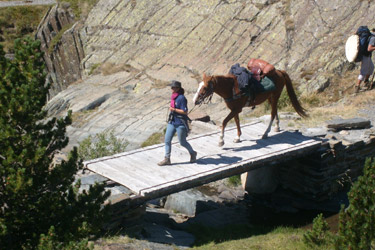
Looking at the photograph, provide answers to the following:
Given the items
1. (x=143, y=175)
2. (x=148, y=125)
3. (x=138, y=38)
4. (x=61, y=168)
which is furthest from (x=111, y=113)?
(x=61, y=168)

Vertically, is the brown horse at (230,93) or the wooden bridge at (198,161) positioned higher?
the brown horse at (230,93)

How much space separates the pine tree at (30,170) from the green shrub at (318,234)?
4135 mm

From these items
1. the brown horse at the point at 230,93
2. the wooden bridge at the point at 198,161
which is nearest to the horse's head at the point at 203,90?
the brown horse at the point at 230,93

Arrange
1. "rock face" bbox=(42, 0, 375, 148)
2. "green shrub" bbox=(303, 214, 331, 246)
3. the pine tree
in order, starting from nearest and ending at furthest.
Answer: the pine tree
"green shrub" bbox=(303, 214, 331, 246)
"rock face" bbox=(42, 0, 375, 148)

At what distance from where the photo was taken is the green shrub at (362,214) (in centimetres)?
739

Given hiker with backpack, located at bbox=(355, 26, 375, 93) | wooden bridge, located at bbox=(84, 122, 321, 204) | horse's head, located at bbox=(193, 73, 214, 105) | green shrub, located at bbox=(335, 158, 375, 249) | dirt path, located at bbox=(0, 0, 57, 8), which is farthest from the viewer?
dirt path, located at bbox=(0, 0, 57, 8)

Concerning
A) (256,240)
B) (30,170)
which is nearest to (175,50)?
(256,240)

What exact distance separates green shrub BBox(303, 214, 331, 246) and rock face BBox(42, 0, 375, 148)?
8.43 m

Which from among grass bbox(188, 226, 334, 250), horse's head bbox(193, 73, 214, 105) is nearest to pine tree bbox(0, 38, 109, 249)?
grass bbox(188, 226, 334, 250)

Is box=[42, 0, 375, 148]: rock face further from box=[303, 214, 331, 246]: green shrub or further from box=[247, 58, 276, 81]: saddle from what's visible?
box=[303, 214, 331, 246]: green shrub

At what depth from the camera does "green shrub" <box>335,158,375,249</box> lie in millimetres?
7391

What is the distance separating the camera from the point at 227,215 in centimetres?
1263

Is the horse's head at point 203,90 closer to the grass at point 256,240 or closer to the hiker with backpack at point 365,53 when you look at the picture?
the grass at point 256,240

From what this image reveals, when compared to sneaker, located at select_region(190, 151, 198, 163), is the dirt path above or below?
above
